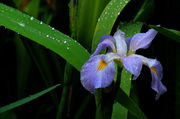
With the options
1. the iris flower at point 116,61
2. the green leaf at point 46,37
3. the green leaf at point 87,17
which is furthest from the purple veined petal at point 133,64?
the green leaf at point 87,17

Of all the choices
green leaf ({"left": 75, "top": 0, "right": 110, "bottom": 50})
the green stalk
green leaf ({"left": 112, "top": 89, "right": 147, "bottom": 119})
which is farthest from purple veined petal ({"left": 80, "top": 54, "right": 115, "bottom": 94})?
green leaf ({"left": 75, "top": 0, "right": 110, "bottom": 50})

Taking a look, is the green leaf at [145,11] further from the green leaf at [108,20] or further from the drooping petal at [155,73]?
the drooping petal at [155,73]

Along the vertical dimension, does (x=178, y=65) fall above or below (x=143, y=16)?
below

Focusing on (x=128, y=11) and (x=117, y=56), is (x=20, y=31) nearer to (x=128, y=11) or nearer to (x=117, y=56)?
(x=117, y=56)

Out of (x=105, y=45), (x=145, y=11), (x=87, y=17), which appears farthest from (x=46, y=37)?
(x=145, y=11)

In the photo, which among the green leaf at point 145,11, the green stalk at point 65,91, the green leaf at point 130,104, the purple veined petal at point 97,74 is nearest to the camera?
Result: the purple veined petal at point 97,74

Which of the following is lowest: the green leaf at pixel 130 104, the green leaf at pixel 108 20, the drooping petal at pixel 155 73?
the green leaf at pixel 130 104

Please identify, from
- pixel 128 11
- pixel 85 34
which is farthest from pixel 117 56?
pixel 128 11
